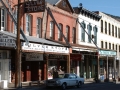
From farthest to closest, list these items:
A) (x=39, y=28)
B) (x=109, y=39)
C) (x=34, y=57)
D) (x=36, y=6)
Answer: (x=109, y=39)
(x=39, y=28)
(x=34, y=57)
(x=36, y=6)

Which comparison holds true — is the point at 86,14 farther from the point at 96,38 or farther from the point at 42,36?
the point at 42,36

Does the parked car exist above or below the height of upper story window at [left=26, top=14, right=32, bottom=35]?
below

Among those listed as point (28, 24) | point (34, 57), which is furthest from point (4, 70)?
point (28, 24)

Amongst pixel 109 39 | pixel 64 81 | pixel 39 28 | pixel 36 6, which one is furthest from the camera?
pixel 109 39

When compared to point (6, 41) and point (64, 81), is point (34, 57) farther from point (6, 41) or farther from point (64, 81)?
point (6, 41)

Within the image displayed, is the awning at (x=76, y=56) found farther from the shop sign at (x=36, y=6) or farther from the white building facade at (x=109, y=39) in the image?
the white building facade at (x=109, y=39)

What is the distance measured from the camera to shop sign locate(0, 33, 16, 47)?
22.9m

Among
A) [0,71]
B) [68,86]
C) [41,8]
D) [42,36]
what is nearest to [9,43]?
[41,8]

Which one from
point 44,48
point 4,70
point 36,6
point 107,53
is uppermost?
point 36,6

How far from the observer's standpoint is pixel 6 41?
23078 mm

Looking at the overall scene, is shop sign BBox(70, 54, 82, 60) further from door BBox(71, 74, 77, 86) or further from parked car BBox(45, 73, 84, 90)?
door BBox(71, 74, 77, 86)

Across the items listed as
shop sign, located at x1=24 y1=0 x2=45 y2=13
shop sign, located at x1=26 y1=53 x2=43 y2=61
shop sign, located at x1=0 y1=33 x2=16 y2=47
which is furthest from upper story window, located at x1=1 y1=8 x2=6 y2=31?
shop sign, located at x1=0 y1=33 x2=16 y2=47

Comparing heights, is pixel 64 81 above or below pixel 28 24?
below

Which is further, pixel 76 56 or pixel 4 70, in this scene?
pixel 76 56
